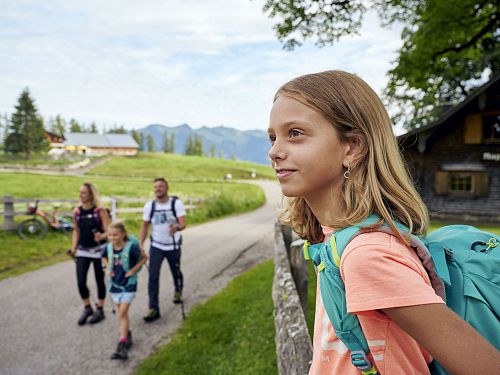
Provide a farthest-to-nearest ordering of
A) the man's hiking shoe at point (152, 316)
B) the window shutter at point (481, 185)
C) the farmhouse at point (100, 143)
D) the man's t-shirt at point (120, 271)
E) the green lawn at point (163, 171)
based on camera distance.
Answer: the farmhouse at point (100, 143), the green lawn at point (163, 171), the window shutter at point (481, 185), the man's hiking shoe at point (152, 316), the man's t-shirt at point (120, 271)

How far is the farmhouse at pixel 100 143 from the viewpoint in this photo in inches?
3706

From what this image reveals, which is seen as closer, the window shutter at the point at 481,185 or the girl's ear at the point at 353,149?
the girl's ear at the point at 353,149

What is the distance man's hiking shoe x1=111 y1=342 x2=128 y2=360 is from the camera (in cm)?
496

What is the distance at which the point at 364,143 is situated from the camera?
1237 millimetres

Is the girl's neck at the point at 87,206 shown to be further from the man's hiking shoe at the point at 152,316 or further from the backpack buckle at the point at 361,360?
the backpack buckle at the point at 361,360

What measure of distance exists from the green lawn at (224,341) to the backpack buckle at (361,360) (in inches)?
146

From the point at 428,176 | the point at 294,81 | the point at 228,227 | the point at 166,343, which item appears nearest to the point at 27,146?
the point at 228,227

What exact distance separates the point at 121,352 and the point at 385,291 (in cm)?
495

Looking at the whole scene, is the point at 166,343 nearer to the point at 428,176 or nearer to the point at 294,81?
the point at 294,81

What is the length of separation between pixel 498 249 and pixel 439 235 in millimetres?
184

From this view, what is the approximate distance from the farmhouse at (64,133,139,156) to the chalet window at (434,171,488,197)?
3346 inches

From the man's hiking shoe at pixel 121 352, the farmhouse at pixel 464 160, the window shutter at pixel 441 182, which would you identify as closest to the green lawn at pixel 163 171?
the farmhouse at pixel 464 160

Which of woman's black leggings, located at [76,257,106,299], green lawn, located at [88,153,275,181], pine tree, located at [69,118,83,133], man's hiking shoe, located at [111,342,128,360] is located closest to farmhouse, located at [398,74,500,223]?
woman's black leggings, located at [76,257,106,299]

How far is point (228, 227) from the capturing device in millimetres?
16578
